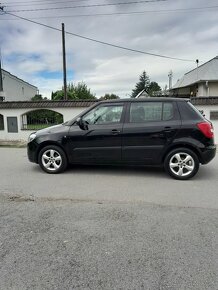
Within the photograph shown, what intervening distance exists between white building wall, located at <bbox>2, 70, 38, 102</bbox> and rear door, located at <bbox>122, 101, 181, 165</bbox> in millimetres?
28949

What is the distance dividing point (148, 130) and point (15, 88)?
115 ft

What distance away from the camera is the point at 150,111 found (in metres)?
6.04

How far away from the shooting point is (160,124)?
5914 mm

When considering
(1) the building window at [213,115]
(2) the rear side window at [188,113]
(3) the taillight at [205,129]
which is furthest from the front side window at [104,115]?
(1) the building window at [213,115]

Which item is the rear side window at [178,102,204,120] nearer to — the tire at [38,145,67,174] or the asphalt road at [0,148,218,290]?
the asphalt road at [0,148,218,290]

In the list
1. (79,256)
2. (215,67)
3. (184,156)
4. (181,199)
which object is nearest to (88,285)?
(79,256)

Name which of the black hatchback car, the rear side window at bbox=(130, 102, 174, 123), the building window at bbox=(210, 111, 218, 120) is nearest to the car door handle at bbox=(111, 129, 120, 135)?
the black hatchback car

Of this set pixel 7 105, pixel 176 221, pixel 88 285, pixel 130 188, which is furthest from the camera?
pixel 7 105

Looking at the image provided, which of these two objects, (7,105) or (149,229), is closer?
(149,229)

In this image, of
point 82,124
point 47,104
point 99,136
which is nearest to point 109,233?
point 99,136

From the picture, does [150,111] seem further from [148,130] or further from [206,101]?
[206,101]

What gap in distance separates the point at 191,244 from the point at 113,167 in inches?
157

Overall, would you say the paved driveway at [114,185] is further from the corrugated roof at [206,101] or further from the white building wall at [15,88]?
the white building wall at [15,88]

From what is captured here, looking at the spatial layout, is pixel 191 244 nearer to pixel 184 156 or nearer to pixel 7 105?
pixel 184 156
